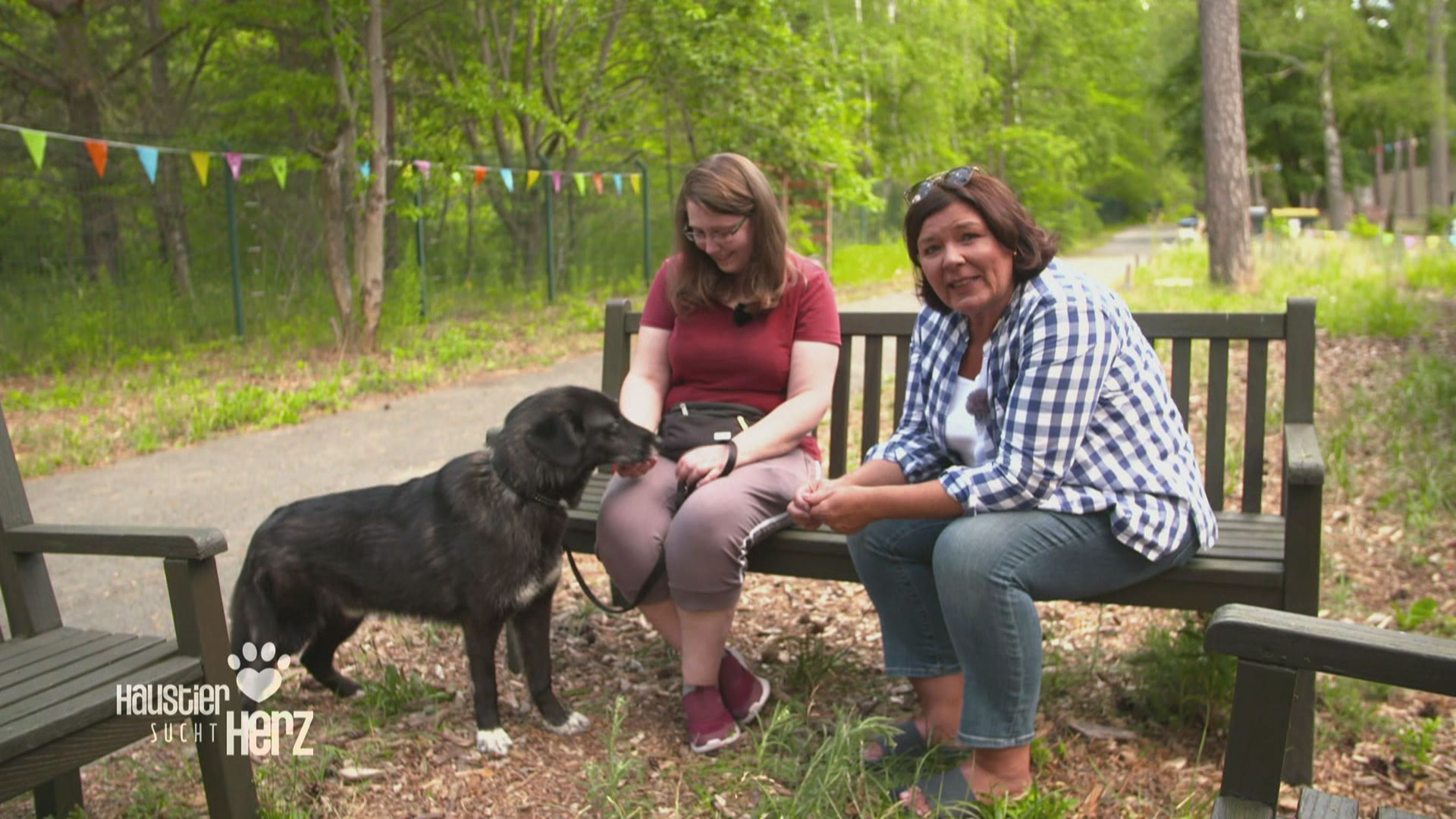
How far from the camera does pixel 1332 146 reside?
3559cm

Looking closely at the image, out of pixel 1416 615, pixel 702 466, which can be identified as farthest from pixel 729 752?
pixel 1416 615

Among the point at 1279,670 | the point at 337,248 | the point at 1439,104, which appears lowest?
the point at 1279,670

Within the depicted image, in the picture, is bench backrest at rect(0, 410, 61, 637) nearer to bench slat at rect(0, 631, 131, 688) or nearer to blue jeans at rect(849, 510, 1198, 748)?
bench slat at rect(0, 631, 131, 688)

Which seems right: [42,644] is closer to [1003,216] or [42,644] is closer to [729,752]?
[729,752]

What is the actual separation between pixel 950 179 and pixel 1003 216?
16 centimetres

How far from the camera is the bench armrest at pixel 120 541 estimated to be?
257 cm

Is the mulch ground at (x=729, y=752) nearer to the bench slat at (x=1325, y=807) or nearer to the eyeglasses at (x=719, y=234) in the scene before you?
the bench slat at (x=1325, y=807)

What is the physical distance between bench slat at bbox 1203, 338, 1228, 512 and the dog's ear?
1.97m

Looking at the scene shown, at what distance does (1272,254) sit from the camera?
1457 centimetres

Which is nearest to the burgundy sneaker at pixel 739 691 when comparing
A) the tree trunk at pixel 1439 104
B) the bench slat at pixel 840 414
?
the bench slat at pixel 840 414

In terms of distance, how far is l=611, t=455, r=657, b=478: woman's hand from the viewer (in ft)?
11.2

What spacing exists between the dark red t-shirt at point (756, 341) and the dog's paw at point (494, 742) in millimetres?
1183

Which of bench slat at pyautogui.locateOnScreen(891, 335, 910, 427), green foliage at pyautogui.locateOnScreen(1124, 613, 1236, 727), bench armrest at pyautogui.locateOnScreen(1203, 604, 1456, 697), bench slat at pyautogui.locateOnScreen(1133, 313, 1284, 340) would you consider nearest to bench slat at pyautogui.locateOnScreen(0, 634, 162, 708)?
bench armrest at pyautogui.locateOnScreen(1203, 604, 1456, 697)

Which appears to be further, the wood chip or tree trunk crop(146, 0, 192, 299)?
tree trunk crop(146, 0, 192, 299)
